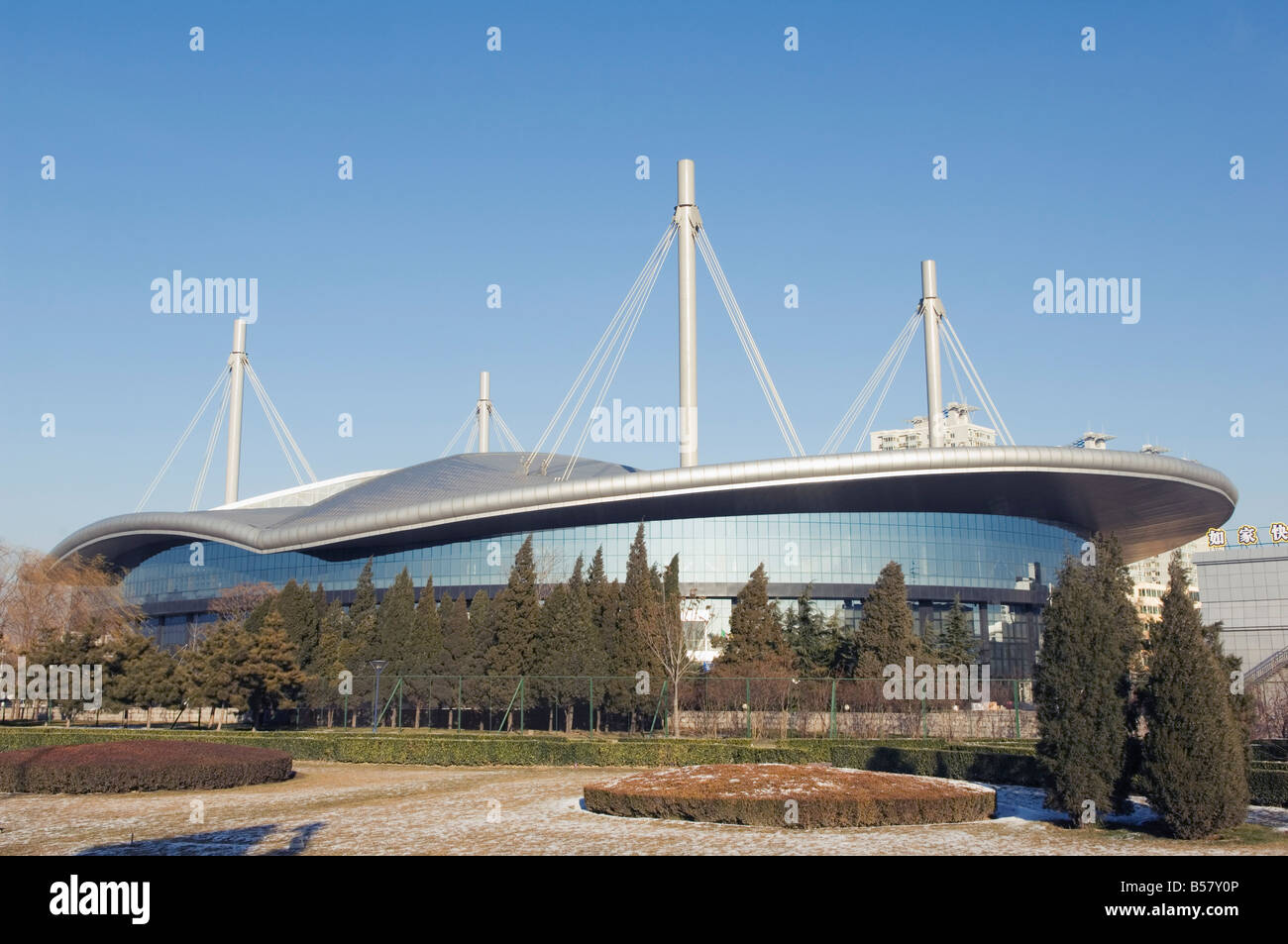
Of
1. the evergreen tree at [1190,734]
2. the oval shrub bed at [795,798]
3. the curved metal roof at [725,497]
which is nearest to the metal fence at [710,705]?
the curved metal roof at [725,497]

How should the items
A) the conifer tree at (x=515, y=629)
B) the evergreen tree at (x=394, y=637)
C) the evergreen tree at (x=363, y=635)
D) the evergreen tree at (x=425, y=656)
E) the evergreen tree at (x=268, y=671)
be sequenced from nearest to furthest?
the evergreen tree at (x=268, y=671) < the evergreen tree at (x=425, y=656) < the evergreen tree at (x=363, y=635) < the evergreen tree at (x=394, y=637) < the conifer tree at (x=515, y=629)

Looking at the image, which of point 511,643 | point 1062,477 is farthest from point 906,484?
point 511,643

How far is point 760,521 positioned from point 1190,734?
4339 centimetres

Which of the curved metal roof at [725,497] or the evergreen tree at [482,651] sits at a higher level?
the curved metal roof at [725,497]

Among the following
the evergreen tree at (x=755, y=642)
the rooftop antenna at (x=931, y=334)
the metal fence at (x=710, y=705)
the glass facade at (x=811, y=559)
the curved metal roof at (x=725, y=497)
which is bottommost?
the metal fence at (x=710, y=705)

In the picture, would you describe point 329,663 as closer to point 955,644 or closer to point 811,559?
point 811,559

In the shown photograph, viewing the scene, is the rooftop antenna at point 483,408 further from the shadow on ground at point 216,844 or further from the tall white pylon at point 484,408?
the shadow on ground at point 216,844

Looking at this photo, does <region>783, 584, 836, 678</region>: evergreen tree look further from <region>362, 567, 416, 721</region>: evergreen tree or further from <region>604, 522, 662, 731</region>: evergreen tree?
<region>362, 567, 416, 721</region>: evergreen tree

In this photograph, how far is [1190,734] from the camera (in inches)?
603

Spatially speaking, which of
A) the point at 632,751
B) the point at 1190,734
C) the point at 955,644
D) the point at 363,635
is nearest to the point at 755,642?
the point at 955,644

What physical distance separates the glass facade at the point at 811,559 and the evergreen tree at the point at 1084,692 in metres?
39.8

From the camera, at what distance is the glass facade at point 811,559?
58188mm

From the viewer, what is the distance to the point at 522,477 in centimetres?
6469
